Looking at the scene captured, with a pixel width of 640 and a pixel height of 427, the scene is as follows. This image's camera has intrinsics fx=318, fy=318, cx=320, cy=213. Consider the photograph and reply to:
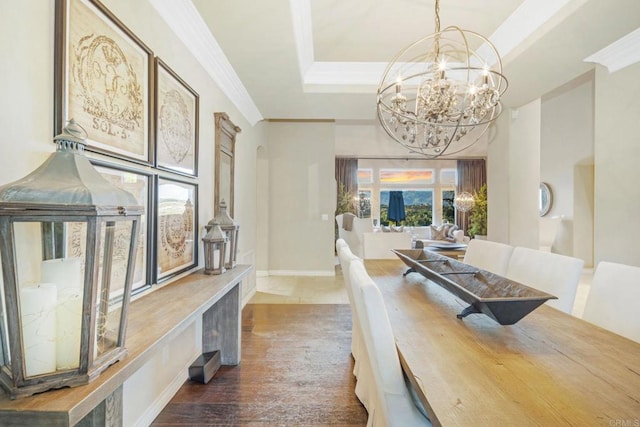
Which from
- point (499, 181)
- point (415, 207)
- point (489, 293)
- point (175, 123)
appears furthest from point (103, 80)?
point (415, 207)

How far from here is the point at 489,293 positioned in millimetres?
1608

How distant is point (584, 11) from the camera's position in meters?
2.26

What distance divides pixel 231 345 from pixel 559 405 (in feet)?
7.11

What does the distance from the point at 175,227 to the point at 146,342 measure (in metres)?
1.11

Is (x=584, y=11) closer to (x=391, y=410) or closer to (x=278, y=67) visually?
(x=278, y=67)

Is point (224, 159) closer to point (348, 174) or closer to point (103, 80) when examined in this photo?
point (103, 80)

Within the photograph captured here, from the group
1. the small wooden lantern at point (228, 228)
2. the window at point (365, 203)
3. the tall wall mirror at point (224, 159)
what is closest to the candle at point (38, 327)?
the small wooden lantern at point (228, 228)

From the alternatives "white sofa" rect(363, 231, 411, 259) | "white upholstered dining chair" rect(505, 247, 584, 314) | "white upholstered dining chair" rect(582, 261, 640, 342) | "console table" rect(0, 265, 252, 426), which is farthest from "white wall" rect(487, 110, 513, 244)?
"console table" rect(0, 265, 252, 426)

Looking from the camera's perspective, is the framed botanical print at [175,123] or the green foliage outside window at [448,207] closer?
the framed botanical print at [175,123]

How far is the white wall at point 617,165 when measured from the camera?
279cm

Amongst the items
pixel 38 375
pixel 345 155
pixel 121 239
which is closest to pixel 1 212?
pixel 38 375

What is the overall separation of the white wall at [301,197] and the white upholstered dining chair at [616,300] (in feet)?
13.7

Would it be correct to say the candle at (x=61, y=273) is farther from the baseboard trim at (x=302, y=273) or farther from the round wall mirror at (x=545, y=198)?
the round wall mirror at (x=545, y=198)

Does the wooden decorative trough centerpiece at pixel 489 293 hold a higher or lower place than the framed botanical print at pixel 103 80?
lower
